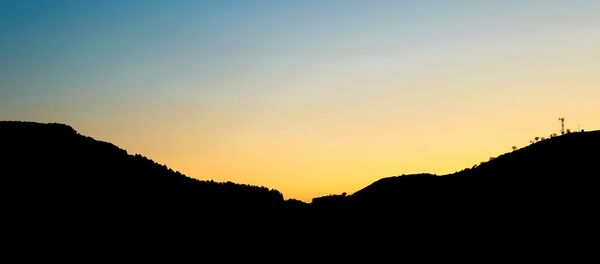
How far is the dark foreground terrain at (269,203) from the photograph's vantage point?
4484 cm

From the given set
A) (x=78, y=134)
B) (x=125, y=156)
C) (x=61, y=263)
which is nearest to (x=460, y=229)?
(x=61, y=263)

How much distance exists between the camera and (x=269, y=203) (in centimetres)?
6581

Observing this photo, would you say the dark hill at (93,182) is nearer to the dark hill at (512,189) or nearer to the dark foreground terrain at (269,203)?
the dark foreground terrain at (269,203)

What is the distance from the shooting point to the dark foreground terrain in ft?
147

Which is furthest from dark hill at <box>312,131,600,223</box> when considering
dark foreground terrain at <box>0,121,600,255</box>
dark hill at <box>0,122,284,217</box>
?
dark hill at <box>0,122,284,217</box>

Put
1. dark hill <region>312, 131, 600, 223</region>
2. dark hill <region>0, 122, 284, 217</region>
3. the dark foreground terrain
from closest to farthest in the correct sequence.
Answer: dark hill <region>312, 131, 600, 223</region>, the dark foreground terrain, dark hill <region>0, 122, 284, 217</region>

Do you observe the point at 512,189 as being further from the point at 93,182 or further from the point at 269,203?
the point at 93,182

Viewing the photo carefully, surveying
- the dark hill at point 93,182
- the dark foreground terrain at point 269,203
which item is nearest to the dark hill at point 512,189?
the dark foreground terrain at point 269,203

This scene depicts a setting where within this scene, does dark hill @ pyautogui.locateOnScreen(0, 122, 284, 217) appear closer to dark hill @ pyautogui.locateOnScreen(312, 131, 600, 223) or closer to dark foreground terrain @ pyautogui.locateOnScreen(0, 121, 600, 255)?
dark foreground terrain @ pyautogui.locateOnScreen(0, 121, 600, 255)

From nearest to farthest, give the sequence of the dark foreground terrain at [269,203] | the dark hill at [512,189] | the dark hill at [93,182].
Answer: the dark hill at [512,189] < the dark foreground terrain at [269,203] < the dark hill at [93,182]

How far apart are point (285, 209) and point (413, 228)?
17880 mm

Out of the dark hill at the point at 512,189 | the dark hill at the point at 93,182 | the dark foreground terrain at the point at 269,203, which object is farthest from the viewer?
the dark hill at the point at 93,182

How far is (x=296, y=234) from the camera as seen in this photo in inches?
2299

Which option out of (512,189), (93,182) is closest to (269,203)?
(93,182)
